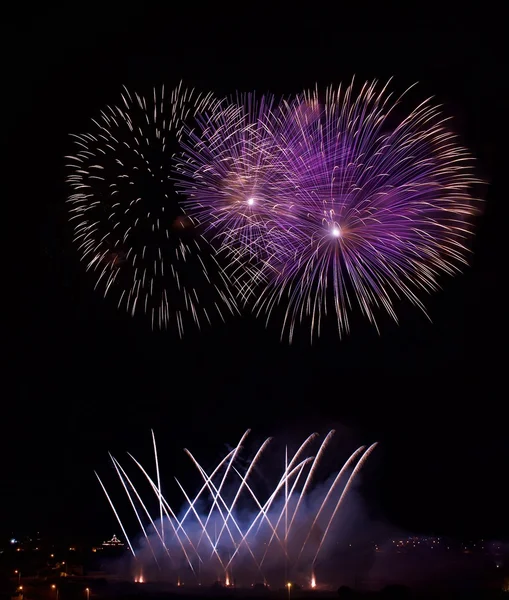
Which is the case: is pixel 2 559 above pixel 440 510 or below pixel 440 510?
above

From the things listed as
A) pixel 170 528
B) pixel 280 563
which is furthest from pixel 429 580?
pixel 170 528

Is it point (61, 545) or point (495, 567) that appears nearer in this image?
point (495, 567)

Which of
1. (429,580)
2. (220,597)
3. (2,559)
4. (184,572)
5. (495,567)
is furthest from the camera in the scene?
(495,567)

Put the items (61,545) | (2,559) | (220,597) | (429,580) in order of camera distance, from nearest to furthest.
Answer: (220,597) → (429,580) → (2,559) → (61,545)

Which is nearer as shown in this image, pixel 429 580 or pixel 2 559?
pixel 429 580

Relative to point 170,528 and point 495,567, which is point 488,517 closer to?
point 495,567

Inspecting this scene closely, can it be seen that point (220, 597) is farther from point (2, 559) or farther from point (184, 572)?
point (2, 559)

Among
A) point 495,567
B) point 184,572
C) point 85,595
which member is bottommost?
point 495,567

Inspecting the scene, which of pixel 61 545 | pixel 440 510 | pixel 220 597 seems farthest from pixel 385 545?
pixel 220 597

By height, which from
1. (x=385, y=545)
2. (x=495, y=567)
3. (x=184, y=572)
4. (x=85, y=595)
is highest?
(x=85, y=595)
